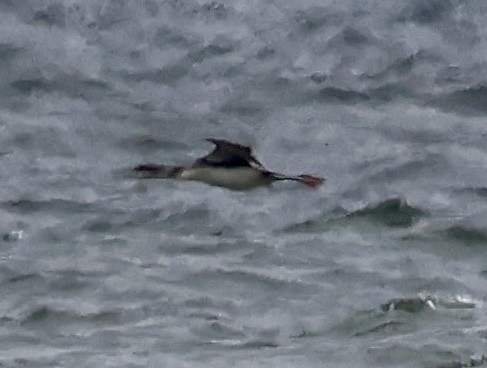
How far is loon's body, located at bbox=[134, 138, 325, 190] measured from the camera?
1095 cm

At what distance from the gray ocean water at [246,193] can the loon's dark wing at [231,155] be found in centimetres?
35

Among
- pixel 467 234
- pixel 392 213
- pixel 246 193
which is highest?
pixel 246 193

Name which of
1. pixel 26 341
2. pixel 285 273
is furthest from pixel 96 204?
pixel 26 341

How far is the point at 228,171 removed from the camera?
36.8ft

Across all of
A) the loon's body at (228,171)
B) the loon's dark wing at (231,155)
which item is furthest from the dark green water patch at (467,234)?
the loon's dark wing at (231,155)

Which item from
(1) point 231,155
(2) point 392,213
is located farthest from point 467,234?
(1) point 231,155

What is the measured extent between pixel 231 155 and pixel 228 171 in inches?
9.4

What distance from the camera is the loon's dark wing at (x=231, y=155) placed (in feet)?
35.8

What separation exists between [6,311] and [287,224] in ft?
7.53

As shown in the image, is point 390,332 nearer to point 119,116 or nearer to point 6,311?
point 6,311

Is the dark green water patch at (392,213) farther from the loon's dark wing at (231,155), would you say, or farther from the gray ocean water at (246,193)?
the loon's dark wing at (231,155)

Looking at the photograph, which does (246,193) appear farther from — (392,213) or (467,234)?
(467,234)

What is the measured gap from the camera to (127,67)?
14156 mm

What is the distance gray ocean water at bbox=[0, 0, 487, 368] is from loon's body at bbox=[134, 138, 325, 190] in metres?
0.15
